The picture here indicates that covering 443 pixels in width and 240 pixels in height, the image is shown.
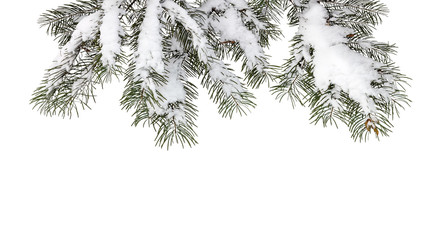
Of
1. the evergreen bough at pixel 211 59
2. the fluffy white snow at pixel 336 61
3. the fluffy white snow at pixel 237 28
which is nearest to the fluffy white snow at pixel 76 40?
the evergreen bough at pixel 211 59

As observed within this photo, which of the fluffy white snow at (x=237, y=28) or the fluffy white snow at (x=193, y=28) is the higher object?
the fluffy white snow at (x=237, y=28)

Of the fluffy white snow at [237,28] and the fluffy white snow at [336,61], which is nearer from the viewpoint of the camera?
the fluffy white snow at [336,61]

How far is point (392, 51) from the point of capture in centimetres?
98

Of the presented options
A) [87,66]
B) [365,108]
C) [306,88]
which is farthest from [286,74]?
[87,66]

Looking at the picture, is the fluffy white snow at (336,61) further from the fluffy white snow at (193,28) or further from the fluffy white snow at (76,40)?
the fluffy white snow at (76,40)

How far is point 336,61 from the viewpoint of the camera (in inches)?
35.3

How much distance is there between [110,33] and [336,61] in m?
0.50

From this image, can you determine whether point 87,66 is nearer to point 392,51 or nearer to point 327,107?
point 327,107

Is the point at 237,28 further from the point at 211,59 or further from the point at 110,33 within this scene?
the point at 110,33

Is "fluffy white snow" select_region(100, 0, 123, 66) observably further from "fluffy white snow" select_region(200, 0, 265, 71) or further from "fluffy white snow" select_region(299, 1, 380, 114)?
"fluffy white snow" select_region(299, 1, 380, 114)

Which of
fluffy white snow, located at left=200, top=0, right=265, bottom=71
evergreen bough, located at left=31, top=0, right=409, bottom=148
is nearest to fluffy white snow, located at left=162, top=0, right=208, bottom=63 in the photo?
evergreen bough, located at left=31, top=0, right=409, bottom=148

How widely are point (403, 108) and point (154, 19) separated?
1.93ft

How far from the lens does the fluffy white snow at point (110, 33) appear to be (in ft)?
2.67

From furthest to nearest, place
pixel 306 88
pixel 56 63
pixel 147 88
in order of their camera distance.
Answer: pixel 306 88 → pixel 56 63 → pixel 147 88
